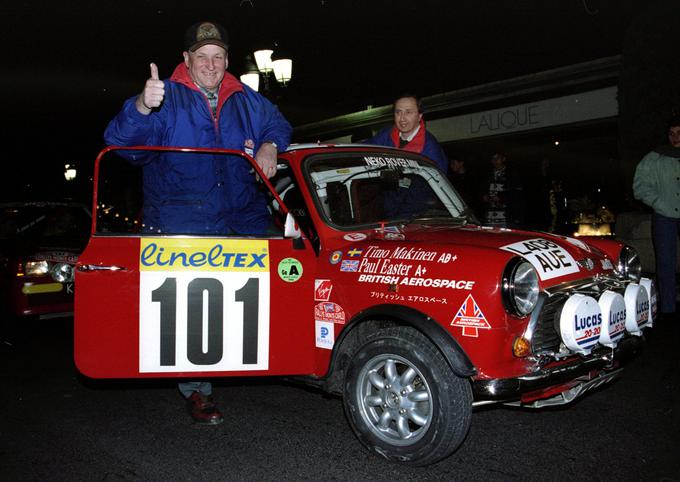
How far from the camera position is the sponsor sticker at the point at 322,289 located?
347 cm

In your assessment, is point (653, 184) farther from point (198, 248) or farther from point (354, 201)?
point (198, 248)

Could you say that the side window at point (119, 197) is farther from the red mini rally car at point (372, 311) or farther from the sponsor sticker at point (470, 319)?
the sponsor sticker at point (470, 319)

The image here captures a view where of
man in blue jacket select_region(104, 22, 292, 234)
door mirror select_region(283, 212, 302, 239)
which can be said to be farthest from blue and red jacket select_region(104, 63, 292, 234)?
door mirror select_region(283, 212, 302, 239)

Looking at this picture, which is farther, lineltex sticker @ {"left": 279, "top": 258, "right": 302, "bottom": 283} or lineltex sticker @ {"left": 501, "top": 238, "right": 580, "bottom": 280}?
lineltex sticker @ {"left": 279, "top": 258, "right": 302, "bottom": 283}

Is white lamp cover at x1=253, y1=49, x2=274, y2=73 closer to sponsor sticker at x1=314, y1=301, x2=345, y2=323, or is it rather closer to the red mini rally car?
the red mini rally car

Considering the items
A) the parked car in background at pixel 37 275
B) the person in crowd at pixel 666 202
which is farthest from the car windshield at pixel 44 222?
the person in crowd at pixel 666 202

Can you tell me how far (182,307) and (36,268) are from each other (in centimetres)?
353

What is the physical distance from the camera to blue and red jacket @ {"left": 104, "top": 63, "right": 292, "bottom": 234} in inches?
145

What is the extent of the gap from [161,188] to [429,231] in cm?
159

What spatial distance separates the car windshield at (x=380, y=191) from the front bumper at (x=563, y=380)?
129 centimetres

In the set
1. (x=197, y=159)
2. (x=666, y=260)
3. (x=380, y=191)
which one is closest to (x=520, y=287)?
(x=380, y=191)

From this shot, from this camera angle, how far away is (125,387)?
4652 mm

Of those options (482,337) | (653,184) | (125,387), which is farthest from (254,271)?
(653,184)

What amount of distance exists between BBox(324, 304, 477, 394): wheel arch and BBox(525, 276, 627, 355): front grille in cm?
35
